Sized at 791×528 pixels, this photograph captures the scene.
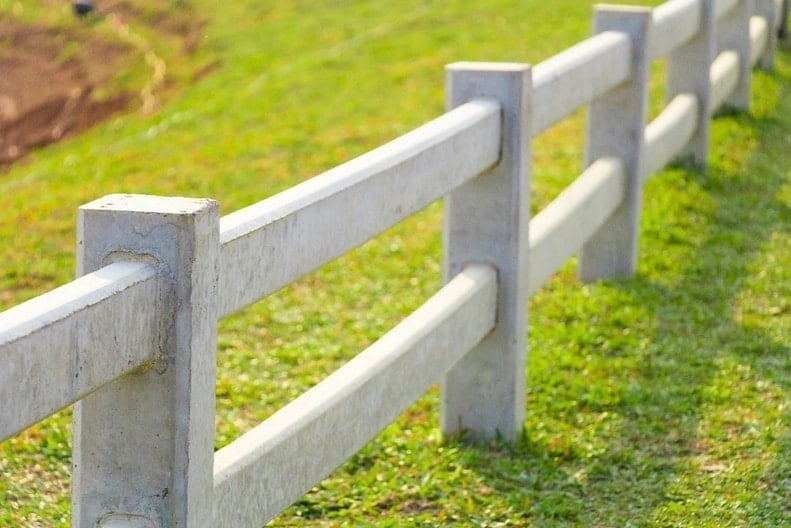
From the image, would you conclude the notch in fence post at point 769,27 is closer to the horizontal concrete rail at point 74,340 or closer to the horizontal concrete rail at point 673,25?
the horizontal concrete rail at point 673,25

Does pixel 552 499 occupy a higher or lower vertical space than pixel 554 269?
lower

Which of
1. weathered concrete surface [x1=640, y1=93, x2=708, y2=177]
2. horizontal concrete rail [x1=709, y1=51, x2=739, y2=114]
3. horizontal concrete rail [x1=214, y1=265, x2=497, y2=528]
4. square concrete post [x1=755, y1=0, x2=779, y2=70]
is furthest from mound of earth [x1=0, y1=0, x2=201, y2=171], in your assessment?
horizontal concrete rail [x1=214, y1=265, x2=497, y2=528]

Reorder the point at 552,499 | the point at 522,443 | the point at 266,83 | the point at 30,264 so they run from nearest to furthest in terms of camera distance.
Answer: the point at 552,499
the point at 522,443
the point at 30,264
the point at 266,83

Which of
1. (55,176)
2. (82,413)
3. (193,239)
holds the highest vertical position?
(193,239)

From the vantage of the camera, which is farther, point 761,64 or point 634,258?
point 761,64

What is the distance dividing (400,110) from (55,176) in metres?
2.43

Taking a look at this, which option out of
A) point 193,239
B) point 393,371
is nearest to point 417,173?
point 393,371

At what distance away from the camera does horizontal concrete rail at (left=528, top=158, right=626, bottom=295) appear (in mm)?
4637

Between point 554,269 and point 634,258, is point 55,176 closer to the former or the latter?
point 634,258

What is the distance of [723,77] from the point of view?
8492 millimetres

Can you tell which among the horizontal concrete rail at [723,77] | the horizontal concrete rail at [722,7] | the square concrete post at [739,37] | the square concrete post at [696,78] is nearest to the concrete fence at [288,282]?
the square concrete post at [696,78]

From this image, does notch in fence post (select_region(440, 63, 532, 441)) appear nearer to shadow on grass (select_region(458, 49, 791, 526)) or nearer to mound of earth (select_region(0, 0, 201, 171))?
shadow on grass (select_region(458, 49, 791, 526))

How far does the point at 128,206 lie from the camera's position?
7.29 ft

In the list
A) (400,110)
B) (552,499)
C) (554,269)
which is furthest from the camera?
(400,110)
